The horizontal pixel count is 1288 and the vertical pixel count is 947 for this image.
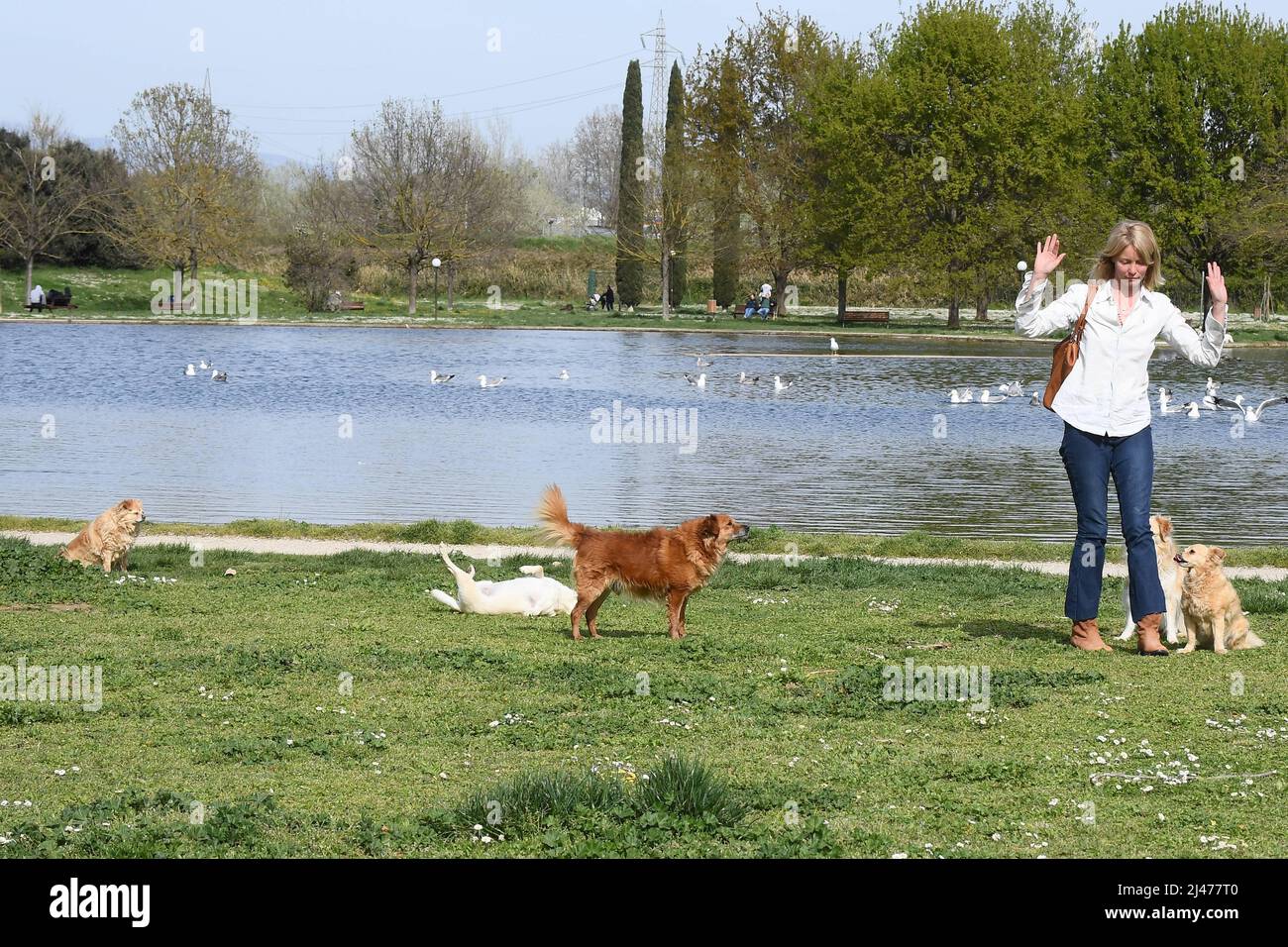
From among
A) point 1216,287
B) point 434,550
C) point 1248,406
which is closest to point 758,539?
point 434,550

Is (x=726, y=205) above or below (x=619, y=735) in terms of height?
above

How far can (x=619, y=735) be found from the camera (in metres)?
7.46

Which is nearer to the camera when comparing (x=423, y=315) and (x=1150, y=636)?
(x=1150, y=636)

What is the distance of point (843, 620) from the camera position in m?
11.2

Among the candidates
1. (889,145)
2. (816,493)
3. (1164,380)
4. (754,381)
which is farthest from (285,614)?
(889,145)

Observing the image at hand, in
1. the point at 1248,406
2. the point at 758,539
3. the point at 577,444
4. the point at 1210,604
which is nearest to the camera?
the point at 1210,604

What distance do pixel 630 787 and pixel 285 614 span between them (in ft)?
19.1

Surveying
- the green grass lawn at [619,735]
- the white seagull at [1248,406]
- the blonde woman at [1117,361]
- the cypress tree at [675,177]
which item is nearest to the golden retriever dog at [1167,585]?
the green grass lawn at [619,735]

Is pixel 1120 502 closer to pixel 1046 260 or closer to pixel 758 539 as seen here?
pixel 1046 260

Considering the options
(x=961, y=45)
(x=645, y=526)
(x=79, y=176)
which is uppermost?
(x=961, y=45)

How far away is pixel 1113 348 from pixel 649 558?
3379 millimetres

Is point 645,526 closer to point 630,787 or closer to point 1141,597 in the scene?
point 1141,597

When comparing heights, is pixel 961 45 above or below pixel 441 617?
above

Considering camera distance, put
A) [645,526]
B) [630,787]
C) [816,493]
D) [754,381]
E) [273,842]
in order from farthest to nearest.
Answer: [754,381], [816,493], [645,526], [630,787], [273,842]
